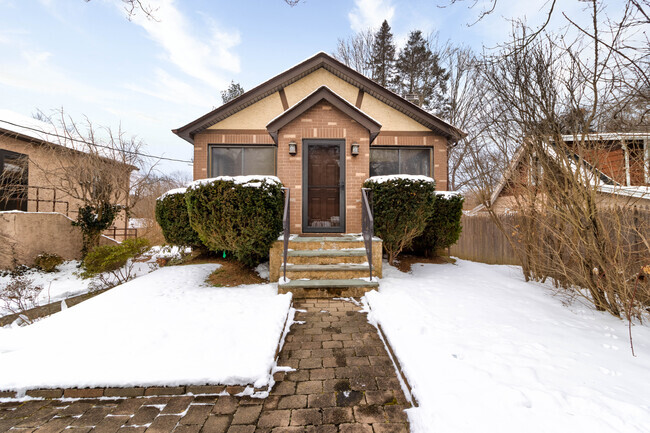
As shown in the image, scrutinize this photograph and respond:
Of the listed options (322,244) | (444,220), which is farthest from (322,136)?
(444,220)

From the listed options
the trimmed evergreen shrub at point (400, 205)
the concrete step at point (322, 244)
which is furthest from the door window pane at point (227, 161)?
the trimmed evergreen shrub at point (400, 205)

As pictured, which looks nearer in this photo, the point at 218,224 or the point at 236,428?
the point at 236,428

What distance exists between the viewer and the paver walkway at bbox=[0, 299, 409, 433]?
1.72m

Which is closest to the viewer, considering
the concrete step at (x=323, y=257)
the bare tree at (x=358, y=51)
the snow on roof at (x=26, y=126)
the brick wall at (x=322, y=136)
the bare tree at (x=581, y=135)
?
the bare tree at (x=581, y=135)

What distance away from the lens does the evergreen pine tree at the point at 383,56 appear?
1639 centimetres

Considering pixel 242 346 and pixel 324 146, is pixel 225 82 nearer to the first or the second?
pixel 324 146

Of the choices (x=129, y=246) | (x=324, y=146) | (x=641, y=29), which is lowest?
(x=129, y=246)

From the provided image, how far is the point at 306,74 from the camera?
789 centimetres

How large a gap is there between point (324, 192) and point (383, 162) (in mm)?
2278

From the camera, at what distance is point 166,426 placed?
1.73 m

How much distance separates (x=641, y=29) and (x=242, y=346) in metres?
5.99

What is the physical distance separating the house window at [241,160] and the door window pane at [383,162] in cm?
296

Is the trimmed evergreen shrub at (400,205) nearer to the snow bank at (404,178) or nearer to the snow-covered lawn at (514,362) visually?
the snow bank at (404,178)

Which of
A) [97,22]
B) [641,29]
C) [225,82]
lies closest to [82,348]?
[97,22]
